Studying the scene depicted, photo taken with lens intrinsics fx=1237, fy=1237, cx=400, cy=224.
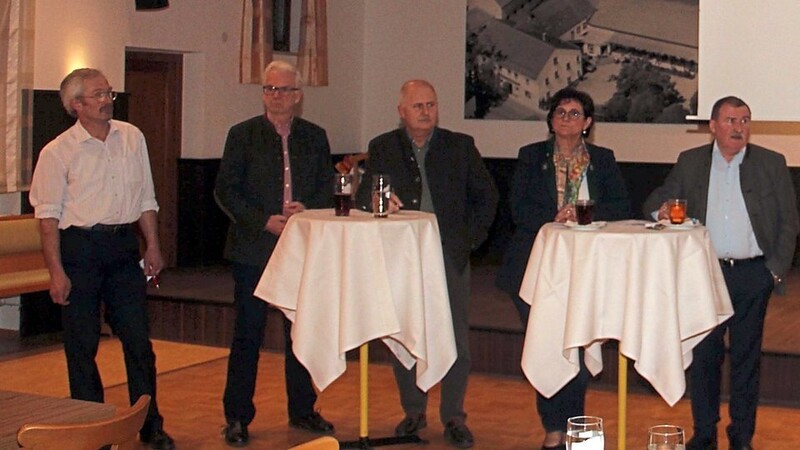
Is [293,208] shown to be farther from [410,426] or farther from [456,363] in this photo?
[410,426]

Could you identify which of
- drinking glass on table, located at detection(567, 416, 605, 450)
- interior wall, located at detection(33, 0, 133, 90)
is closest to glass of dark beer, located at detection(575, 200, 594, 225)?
drinking glass on table, located at detection(567, 416, 605, 450)

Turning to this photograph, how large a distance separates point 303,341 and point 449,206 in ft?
3.13

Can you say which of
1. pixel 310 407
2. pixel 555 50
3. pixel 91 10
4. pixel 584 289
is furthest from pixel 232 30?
pixel 584 289

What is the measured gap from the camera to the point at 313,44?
1102 cm

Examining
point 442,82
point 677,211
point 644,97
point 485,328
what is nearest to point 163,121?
point 442,82

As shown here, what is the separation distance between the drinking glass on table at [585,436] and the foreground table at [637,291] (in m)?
2.44

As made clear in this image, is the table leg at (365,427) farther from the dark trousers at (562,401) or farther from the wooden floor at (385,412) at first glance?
the dark trousers at (562,401)

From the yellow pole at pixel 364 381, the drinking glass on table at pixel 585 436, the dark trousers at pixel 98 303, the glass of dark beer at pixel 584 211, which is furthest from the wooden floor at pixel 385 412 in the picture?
the drinking glass on table at pixel 585 436

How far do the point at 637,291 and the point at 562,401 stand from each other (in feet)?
2.81

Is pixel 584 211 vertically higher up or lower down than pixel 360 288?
higher up

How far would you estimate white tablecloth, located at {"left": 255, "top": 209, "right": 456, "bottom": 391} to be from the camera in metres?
4.81

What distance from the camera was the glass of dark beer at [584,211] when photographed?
4617 mm

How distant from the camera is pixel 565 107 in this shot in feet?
16.6

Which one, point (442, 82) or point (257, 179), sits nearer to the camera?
point (257, 179)
